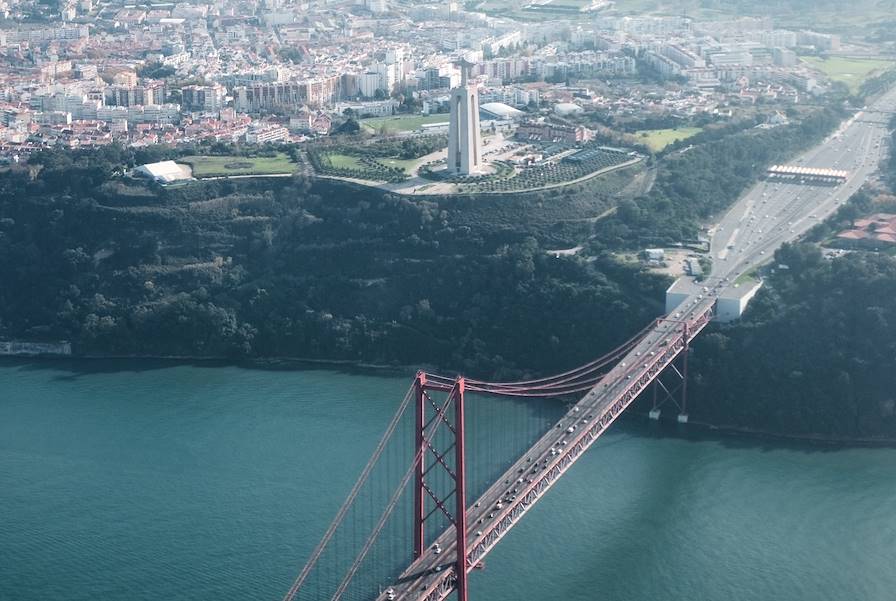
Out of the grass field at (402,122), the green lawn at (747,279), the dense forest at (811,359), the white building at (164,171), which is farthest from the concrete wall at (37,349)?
the green lawn at (747,279)

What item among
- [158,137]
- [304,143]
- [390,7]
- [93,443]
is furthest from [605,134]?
[390,7]

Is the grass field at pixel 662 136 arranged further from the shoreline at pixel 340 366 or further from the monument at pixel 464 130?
the shoreline at pixel 340 366

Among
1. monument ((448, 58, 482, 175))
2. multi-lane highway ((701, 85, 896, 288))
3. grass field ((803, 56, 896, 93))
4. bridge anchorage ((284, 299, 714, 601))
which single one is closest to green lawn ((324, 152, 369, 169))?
monument ((448, 58, 482, 175))

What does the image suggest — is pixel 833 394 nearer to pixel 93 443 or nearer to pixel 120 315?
pixel 93 443

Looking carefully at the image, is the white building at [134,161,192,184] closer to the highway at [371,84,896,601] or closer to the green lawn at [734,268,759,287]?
the highway at [371,84,896,601]

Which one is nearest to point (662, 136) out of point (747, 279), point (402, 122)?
point (402, 122)

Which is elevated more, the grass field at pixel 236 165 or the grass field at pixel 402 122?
the grass field at pixel 402 122

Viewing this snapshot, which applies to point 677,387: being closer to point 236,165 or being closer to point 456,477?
point 456,477
